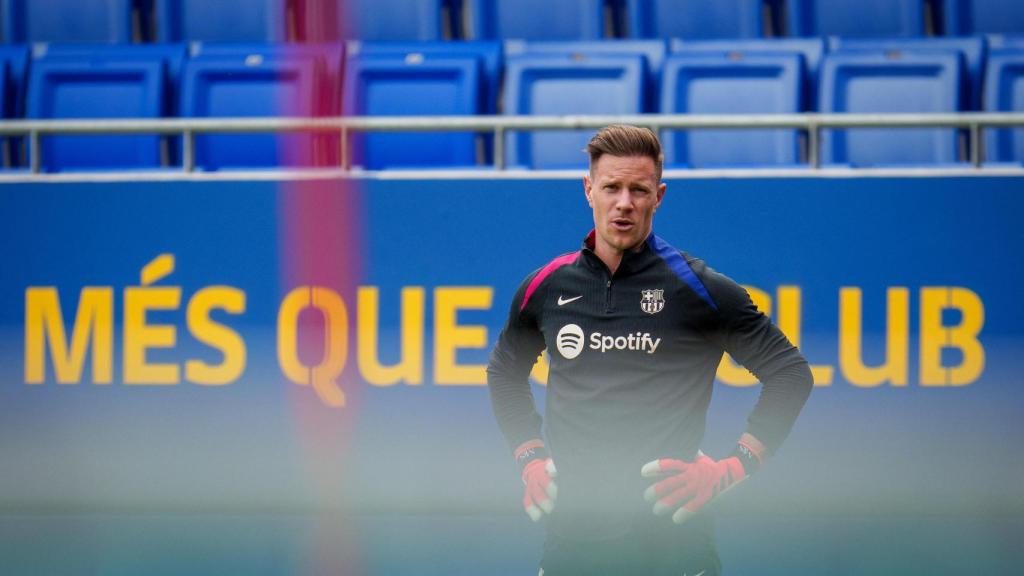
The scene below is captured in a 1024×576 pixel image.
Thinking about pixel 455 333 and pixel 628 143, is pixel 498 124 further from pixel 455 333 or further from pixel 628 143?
pixel 628 143

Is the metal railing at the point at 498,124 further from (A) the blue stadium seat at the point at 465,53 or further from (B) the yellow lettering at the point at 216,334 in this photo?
(A) the blue stadium seat at the point at 465,53

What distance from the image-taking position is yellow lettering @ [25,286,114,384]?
4.43 metres

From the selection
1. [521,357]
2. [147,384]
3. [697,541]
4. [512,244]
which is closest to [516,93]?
[512,244]

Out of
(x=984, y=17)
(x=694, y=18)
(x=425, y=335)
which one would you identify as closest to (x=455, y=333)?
(x=425, y=335)

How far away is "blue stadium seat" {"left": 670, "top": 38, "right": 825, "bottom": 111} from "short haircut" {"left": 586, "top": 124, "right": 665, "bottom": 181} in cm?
310

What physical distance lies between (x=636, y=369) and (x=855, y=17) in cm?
424

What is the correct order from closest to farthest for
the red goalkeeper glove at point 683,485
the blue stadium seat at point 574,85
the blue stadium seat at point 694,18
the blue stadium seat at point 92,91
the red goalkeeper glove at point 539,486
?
the red goalkeeper glove at point 683,485 < the red goalkeeper glove at point 539,486 < the blue stadium seat at point 574,85 < the blue stadium seat at point 92,91 < the blue stadium seat at point 694,18

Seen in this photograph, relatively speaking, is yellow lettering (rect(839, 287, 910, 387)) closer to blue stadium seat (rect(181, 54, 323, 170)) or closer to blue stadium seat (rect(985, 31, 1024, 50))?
blue stadium seat (rect(985, 31, 1024, 50))

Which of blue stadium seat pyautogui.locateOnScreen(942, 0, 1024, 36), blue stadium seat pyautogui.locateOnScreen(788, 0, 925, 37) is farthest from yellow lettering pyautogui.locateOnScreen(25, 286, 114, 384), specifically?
blue stadium seat pyautogui.locateOnScreen(942, 0, 1024, 36)

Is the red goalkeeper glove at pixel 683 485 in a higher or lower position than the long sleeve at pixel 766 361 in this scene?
lower

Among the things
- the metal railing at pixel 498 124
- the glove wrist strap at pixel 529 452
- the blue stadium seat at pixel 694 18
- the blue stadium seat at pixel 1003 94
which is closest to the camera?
the glove wrist strap at pixel 529 452

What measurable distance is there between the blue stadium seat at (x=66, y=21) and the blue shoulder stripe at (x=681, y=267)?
454 centimetres

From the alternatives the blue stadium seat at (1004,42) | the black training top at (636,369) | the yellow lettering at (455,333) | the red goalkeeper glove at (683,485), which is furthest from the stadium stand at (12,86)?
the blue stadium seat at (1004,42)

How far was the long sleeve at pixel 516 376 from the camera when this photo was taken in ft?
8.32
